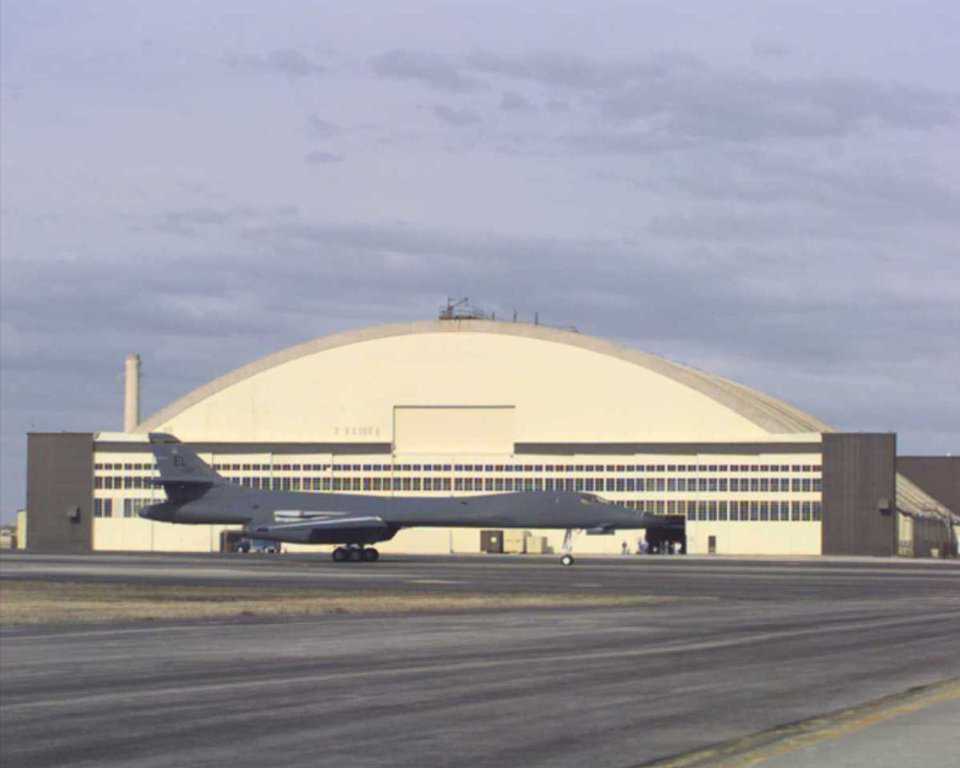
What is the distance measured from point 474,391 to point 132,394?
1053 inches

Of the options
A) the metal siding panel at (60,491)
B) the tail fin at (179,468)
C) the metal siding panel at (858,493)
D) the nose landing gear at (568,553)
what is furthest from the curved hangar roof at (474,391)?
the nose landing gear at (568,553)

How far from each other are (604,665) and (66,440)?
9169 cm

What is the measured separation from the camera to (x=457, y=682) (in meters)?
21.8

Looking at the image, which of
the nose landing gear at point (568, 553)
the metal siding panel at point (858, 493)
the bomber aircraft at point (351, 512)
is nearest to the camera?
the nose landing gear at point (568, 553)

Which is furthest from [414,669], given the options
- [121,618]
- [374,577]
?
[374,577]

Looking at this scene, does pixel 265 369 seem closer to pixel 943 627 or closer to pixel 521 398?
pixel 521 398

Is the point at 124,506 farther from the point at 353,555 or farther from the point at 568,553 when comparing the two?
the point at 568,553

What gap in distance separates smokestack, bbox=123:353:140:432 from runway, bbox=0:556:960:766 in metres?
79.9

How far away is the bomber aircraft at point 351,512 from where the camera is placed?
84188mm

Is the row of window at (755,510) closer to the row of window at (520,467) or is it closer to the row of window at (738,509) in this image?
the row of window at (738,509)

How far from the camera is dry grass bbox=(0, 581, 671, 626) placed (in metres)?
37.7

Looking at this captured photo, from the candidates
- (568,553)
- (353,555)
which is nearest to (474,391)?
(353,555)

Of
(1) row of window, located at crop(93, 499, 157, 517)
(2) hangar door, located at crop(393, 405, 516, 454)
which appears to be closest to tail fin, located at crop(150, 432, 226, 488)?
(1) row of window, located at crop(93, 499, 157, 517)

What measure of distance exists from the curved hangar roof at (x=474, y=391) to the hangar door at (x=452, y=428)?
0.43m
